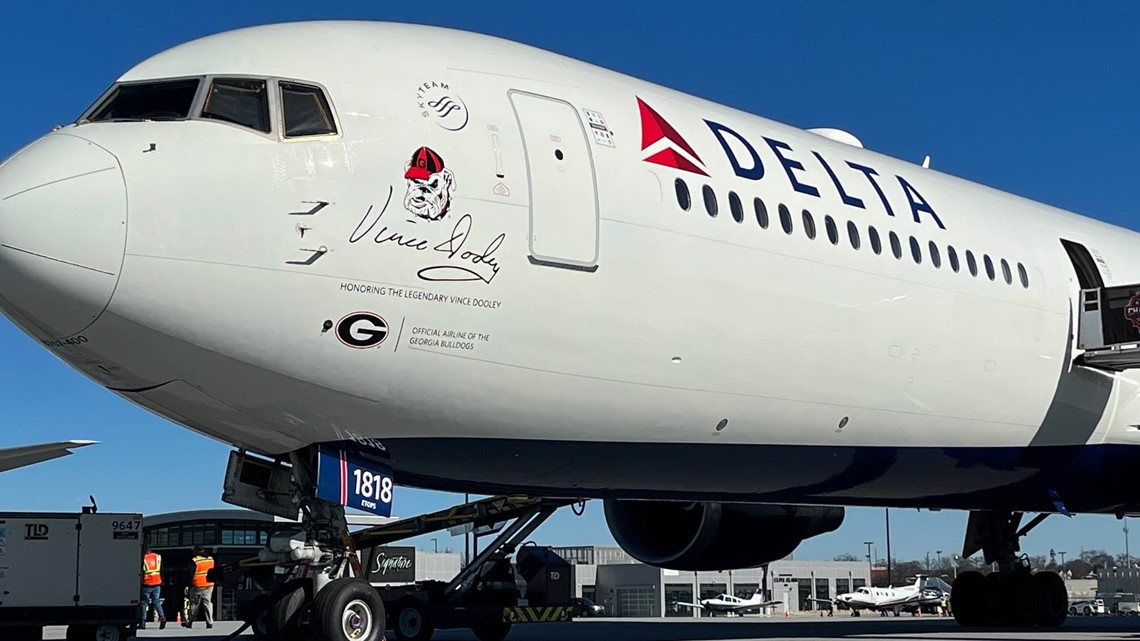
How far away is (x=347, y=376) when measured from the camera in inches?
296

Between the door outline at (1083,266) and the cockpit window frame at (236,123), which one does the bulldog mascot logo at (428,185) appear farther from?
the door outline at (1083,266)

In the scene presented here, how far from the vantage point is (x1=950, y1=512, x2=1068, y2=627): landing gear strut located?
54.0ft

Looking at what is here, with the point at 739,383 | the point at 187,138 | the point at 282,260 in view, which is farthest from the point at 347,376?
the point at 739,383

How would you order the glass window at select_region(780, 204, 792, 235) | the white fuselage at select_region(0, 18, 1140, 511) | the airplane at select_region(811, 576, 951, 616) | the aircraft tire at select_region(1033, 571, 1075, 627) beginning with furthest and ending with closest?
the airplane at select_region(811, 576, 951, 616) < the aircraft tire at select_region(1033, 571, 1075, 627) < the glass window at select_region(780, 204, 792, 235) < the white fuselage at select_region(0, 18, 1140, 511)

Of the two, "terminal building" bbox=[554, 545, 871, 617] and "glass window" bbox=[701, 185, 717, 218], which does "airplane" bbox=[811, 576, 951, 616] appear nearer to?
"terminal building" bbox=[554, 545, 871, 617]

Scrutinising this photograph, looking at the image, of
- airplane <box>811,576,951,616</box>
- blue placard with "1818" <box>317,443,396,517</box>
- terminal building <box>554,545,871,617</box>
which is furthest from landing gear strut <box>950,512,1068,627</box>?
airplane <box>811,576,951,616</box>

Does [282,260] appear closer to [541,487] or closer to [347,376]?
[347,376]

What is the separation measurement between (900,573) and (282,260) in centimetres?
11815

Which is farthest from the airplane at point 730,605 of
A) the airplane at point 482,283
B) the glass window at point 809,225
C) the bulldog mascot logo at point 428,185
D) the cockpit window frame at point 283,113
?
the cockpit window frame at point 283,113

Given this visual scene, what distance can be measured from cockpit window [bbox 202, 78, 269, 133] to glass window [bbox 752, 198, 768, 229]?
3.67m

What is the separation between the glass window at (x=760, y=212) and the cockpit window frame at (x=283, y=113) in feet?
10.8

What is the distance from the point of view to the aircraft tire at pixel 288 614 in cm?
773

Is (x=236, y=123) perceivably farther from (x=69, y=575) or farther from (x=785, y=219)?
(x=69, y=575)

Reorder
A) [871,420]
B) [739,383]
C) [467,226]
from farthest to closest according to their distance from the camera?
[871,420], [739,383], [467,226]
